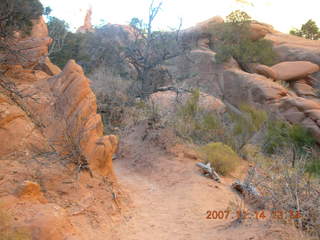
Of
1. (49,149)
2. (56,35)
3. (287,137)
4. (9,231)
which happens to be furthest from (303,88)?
(9,231)

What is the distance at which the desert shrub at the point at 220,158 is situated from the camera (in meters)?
9.49

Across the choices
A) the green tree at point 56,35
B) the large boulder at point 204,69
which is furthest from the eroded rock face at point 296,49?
the green tree at point 56,35

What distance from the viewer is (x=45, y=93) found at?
6.92 metres

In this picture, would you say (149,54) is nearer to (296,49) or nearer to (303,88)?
(303,88)

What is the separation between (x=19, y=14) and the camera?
26.3ft

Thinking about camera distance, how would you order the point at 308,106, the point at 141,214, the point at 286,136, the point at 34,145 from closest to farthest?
1. the point at 34,145
2. the point at 141,214
3. the point at 286,136
4. the point at 308,106

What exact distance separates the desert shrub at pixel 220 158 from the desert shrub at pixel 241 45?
626 inches

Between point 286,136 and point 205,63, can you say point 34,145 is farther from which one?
point 205,63

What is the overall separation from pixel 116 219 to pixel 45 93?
285 cm

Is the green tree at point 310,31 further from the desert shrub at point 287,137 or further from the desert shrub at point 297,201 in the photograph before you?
the desert shrub at point 297,201

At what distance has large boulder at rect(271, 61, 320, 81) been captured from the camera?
23.6m

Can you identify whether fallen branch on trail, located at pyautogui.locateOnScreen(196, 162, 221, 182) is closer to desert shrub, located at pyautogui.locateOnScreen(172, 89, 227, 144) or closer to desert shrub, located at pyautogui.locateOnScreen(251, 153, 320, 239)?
desert shrub, located at pyautogui.locateOnScreen(172, 89, 227, 144)

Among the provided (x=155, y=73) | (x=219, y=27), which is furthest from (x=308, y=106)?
(x=219, y=27)
